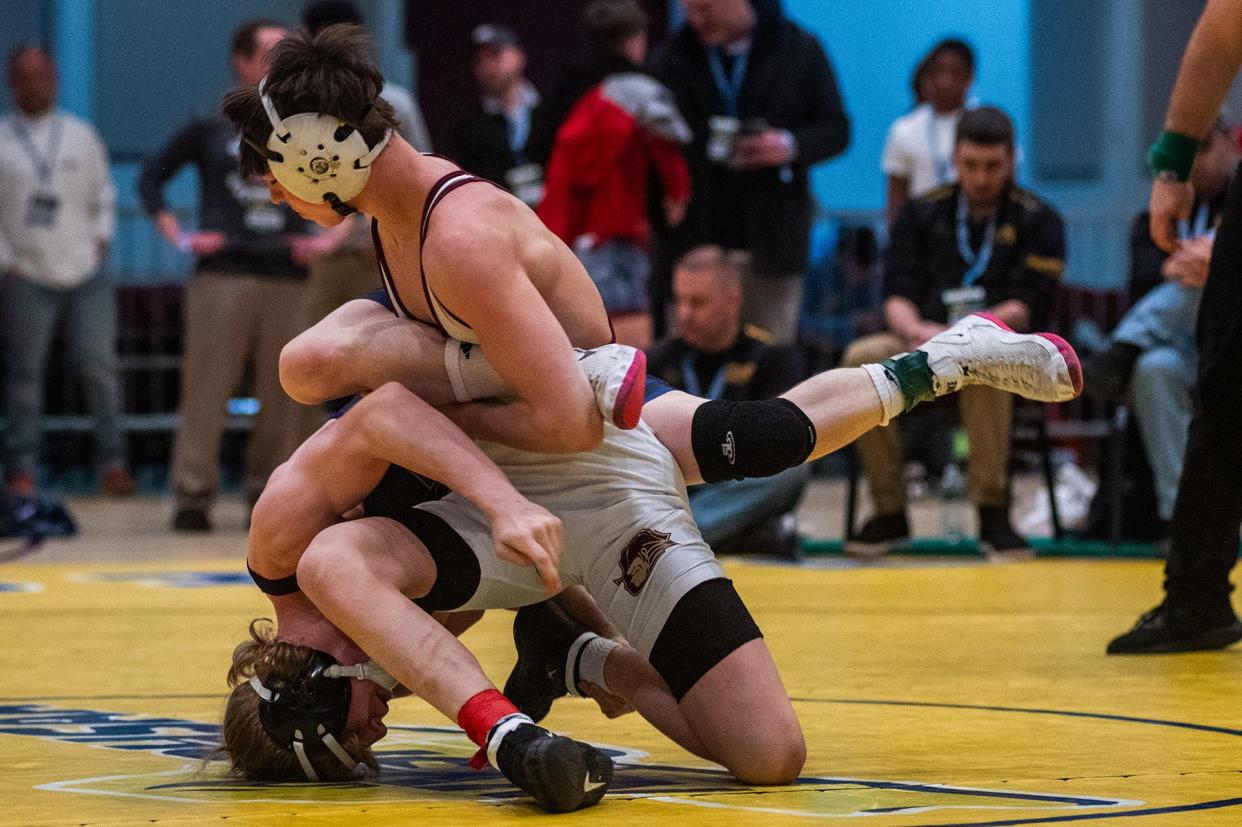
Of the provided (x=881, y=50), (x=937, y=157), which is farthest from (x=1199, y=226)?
(x=881, y=50)

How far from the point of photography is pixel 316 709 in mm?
3066

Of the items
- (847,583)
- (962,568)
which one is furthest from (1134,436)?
(847,583)

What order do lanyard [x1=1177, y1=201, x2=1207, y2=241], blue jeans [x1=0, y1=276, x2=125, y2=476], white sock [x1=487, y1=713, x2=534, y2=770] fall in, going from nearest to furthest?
1. white sock [x1=487, y1=713, x2=534, y2=770]
2. lanyard [x1=1177, y1=201, x2=1207, y2=241]
3. blue jeans [x1=0, y1=276, x2=125, y2=476]

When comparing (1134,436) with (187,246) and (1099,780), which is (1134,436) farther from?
(1099,780)

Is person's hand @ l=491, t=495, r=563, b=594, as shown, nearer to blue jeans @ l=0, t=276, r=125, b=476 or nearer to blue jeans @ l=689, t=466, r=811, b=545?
blue jeans @ l=689, t=466, r=811, b=545

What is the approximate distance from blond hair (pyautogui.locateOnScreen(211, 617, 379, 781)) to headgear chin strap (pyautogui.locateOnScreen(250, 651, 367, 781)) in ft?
0.03

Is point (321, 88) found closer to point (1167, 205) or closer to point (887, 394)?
point (887, 394)

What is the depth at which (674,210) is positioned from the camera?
24.0 ft

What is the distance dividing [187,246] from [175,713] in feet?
15.3

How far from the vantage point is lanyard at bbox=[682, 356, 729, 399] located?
681 centimetres

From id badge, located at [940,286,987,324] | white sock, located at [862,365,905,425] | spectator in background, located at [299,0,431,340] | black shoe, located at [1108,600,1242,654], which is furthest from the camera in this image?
spectator in background, located at [299,0,431,340]

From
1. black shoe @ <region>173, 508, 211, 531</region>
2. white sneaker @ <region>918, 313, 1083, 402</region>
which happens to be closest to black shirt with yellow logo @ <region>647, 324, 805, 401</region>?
black shoe @ <region>173, 508, 211, 531</region>

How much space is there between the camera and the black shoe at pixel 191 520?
27.4 ft

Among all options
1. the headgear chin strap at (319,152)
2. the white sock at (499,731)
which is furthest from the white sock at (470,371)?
the white sock at (499,731)
